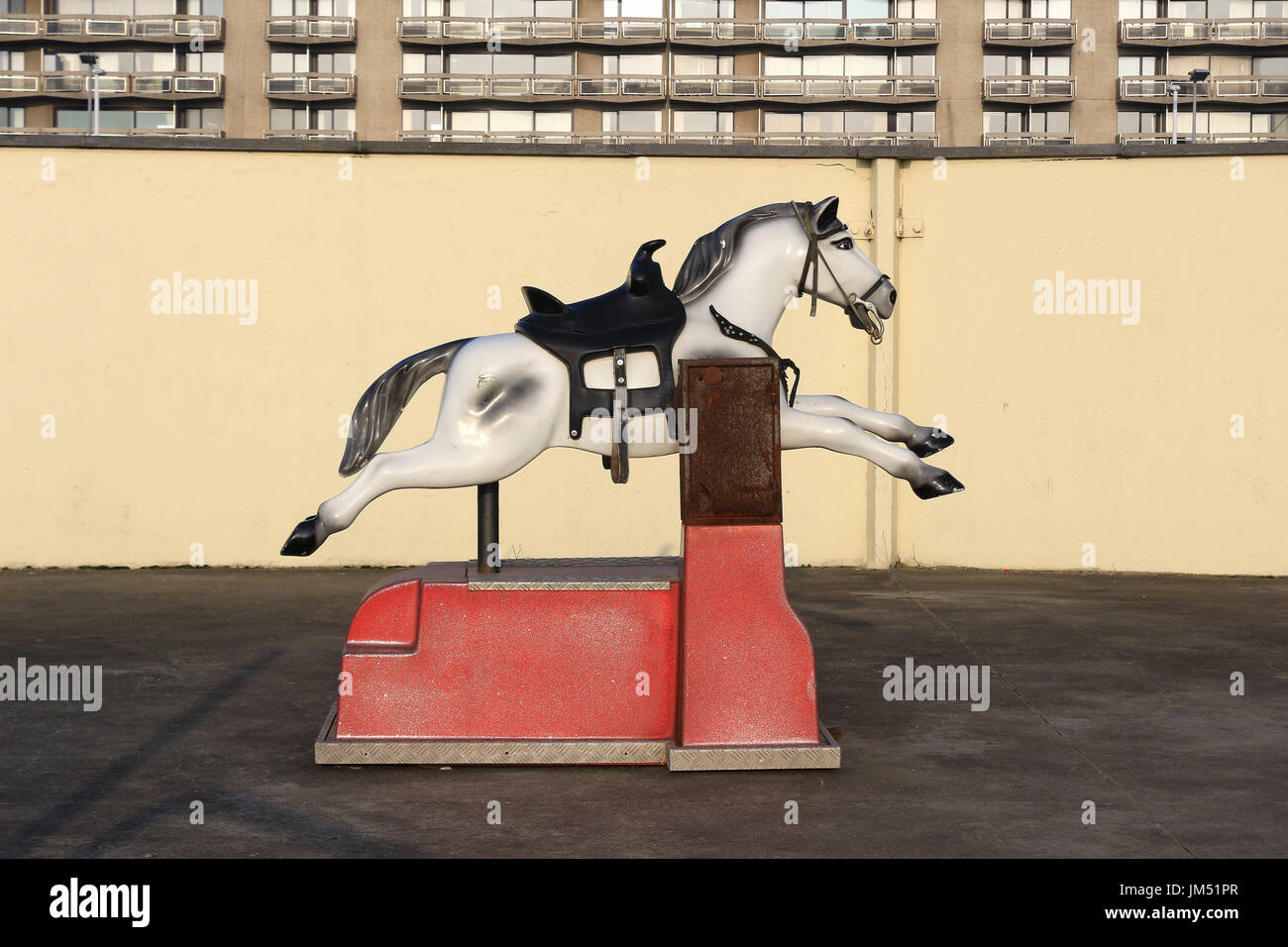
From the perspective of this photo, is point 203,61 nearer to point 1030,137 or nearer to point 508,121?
point 508,121

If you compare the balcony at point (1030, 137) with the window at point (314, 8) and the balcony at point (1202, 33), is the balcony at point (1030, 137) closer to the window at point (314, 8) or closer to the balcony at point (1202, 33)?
the balcony at point (1202, 33)

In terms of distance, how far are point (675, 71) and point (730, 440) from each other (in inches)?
2131

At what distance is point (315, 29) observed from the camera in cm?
5591

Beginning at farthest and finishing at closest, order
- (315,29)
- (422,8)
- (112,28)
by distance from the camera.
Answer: (112,28) < (422,8) < (315,29)

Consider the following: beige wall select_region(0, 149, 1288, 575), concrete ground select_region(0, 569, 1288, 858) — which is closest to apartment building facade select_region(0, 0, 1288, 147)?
beige wall select_region(0, 149, 1288, 575)

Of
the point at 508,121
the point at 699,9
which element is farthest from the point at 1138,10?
the point at 508,121

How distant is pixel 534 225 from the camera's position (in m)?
12.1

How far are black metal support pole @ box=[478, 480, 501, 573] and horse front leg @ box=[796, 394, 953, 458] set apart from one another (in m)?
1.42

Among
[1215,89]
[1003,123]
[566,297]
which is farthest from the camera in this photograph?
[1215,89]

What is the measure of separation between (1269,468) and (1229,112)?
52.8 m

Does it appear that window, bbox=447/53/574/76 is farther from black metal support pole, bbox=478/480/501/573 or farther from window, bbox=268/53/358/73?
black metal support pole, bbox=478/480/501/573
